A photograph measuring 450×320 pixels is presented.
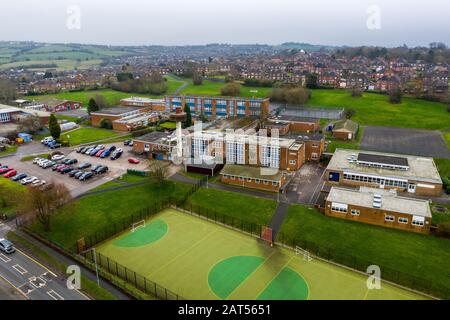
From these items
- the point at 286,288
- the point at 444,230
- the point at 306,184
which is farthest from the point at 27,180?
the point at 444,230

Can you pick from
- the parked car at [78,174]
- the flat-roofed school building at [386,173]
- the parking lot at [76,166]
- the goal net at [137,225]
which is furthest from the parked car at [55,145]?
the flat-roofed school building at [386,173]

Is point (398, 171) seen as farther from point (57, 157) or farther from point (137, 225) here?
point (57, 157)

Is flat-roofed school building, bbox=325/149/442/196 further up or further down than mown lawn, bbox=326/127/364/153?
further down

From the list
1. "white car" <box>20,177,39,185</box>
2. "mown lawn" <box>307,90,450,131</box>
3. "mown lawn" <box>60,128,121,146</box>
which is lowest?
"white car" <box>20,177,39,185</box>

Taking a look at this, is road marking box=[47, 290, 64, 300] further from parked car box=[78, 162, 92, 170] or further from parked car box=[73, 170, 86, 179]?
parked car box=[78, 162, 92, 170]

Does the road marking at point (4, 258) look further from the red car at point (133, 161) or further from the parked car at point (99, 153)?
the parked car at point (99, 153)

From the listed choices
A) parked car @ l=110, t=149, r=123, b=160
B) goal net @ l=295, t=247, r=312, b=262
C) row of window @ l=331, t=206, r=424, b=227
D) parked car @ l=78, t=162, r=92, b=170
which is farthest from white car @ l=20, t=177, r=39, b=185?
row of window @ l=331, t=206, r=424, b=227
